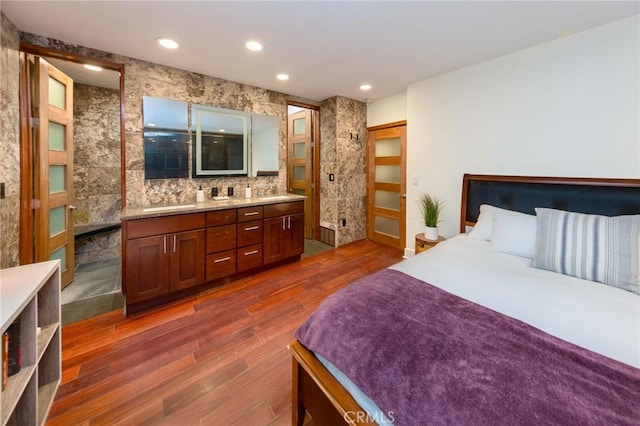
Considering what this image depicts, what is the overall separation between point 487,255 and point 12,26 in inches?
164

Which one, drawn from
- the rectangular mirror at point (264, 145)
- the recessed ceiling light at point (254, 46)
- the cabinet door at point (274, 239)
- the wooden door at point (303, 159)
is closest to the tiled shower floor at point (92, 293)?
the cabinet door at point (274, 239)

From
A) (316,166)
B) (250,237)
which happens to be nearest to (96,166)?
(250,237)

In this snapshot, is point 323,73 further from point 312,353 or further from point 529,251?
point 312,353

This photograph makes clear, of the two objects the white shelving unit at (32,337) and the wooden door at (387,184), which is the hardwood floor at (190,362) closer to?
the white shelving unit at (32,337)

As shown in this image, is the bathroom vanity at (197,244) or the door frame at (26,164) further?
the bathroom vanity at (197,244)

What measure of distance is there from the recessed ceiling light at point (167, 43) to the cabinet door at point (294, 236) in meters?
2.14

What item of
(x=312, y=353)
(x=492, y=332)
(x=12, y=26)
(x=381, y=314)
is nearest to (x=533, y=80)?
(x=492, y=332)

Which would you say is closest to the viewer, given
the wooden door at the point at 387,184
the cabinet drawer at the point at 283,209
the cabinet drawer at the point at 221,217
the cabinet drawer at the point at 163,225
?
the cabinet drawer at the point at 163,225

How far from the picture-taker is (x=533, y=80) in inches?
97.3

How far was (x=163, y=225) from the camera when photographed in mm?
2453

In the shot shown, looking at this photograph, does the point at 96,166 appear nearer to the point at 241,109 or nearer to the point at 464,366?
the point at 241,109

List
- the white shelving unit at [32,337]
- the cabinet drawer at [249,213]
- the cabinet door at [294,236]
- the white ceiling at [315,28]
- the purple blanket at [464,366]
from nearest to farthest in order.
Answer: the purple blanket at [464,366]
the white shelving unit at [32,337]
the white ceiling at [315,28]
the cabinet drawer at [249,213]
the cabinet door at [294,236]

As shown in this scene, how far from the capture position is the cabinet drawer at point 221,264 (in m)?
2.78

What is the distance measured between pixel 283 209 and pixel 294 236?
0.42 m
